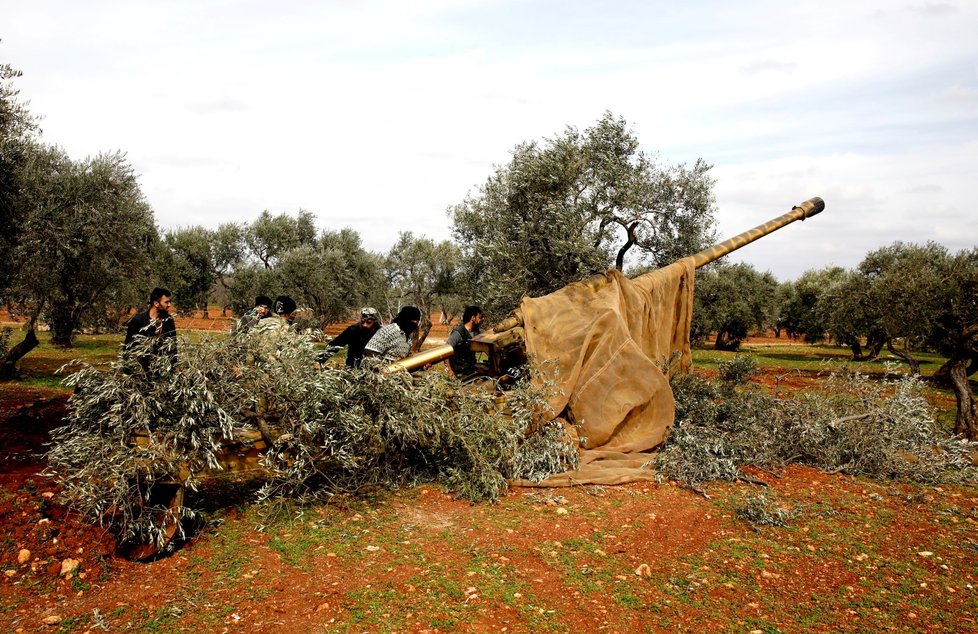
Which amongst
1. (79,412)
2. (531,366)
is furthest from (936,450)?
(79,412)

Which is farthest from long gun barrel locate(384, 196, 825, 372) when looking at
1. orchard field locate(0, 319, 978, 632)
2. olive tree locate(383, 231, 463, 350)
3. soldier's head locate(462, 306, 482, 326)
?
olive tree locate(383, 231, 463, 350)

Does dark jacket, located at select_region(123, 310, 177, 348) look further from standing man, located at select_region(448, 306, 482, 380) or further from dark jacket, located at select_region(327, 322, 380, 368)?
standing man, located at select_region(448, 306, 482, 380)

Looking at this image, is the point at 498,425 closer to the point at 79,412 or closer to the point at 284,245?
the point at 79,412

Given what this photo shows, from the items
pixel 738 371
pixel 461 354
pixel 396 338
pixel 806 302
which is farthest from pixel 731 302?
pixel 396 338

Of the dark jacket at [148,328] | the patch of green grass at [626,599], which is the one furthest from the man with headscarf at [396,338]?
the patch of green grass at [626,599]

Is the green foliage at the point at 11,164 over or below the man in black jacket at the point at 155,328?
over

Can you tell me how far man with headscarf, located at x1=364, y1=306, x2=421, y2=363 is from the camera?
25.0 ft

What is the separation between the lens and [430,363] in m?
7.48

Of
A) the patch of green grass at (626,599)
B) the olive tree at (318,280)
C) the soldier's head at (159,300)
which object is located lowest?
the patch of green grass at (626,599)

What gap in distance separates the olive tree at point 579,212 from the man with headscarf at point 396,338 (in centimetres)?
550

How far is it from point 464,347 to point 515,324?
0.75 m

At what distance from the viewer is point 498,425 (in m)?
7.12

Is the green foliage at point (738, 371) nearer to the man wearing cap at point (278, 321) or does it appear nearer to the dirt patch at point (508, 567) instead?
the dirt patch at point (508, 567)

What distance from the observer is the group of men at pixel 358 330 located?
6.33m
